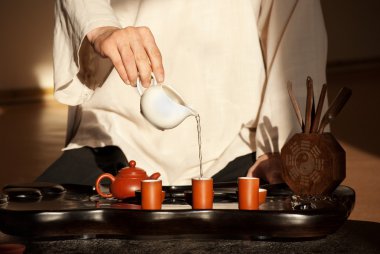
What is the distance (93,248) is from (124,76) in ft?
1.17

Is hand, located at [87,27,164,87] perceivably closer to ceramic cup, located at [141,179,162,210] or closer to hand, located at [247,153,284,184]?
ceramic cup, located at [141,179,162,210]

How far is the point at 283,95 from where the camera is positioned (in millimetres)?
1854

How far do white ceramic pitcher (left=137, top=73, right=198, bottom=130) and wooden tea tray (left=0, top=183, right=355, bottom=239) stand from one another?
17 centimetres

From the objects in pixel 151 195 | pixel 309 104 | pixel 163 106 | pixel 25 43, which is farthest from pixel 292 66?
pixel 25 43

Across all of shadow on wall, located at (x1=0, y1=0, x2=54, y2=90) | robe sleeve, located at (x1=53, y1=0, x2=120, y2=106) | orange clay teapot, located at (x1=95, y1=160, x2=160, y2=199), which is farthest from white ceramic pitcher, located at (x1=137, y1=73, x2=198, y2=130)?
shadow on wall, located at (x1=0, y1=0, x2=54, y2=90)

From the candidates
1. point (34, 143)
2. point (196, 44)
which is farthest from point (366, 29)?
point (196, 44)

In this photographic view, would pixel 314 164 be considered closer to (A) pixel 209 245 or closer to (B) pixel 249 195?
(B) pixel 249 195

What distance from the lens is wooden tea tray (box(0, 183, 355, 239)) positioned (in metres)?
1.33

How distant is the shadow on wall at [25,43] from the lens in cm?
898

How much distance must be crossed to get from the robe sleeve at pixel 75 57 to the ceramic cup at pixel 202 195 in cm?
52

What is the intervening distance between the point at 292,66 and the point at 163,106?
489mm

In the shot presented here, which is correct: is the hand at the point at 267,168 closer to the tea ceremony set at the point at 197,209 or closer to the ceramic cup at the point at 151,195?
the tea ceremony set at the point at 197,209

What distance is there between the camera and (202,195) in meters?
1.41

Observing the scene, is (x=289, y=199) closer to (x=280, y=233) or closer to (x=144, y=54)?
(x=280, y=233)
